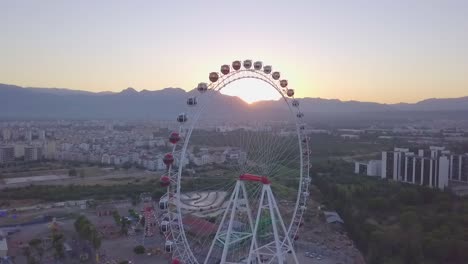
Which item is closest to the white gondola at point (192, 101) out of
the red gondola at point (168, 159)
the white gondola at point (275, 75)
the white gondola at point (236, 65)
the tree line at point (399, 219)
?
the red gondola at point (168, 159)

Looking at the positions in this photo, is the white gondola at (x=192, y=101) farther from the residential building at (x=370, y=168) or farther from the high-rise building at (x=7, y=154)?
the high-rise building at (x=7, y=154)

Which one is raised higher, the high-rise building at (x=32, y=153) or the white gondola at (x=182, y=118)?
the white gondola at (x=182, y=118)

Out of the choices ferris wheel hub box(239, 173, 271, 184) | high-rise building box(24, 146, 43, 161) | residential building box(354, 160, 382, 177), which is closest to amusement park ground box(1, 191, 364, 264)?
ferris wheel hub box(239, 173, 271, 184)

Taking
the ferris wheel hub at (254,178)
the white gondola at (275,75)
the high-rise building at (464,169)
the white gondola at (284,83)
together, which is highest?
the white gondola at (275,75)

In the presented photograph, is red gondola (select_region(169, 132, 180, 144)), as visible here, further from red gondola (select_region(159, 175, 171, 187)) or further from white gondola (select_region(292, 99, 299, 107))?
white gondola (select_region(292, 99, 299, 107))

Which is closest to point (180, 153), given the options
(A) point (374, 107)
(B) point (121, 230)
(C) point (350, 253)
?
(C) point (350, 253)

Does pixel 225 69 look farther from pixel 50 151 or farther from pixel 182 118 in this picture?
pixel 50 151

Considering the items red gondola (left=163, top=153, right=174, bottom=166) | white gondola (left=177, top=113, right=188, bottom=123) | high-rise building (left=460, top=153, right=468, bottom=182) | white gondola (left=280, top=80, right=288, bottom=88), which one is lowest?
high-rise building (left=460, top=153, right=468, bottom=182)

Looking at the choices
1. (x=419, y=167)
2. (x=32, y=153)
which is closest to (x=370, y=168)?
(x=419, y=167)
